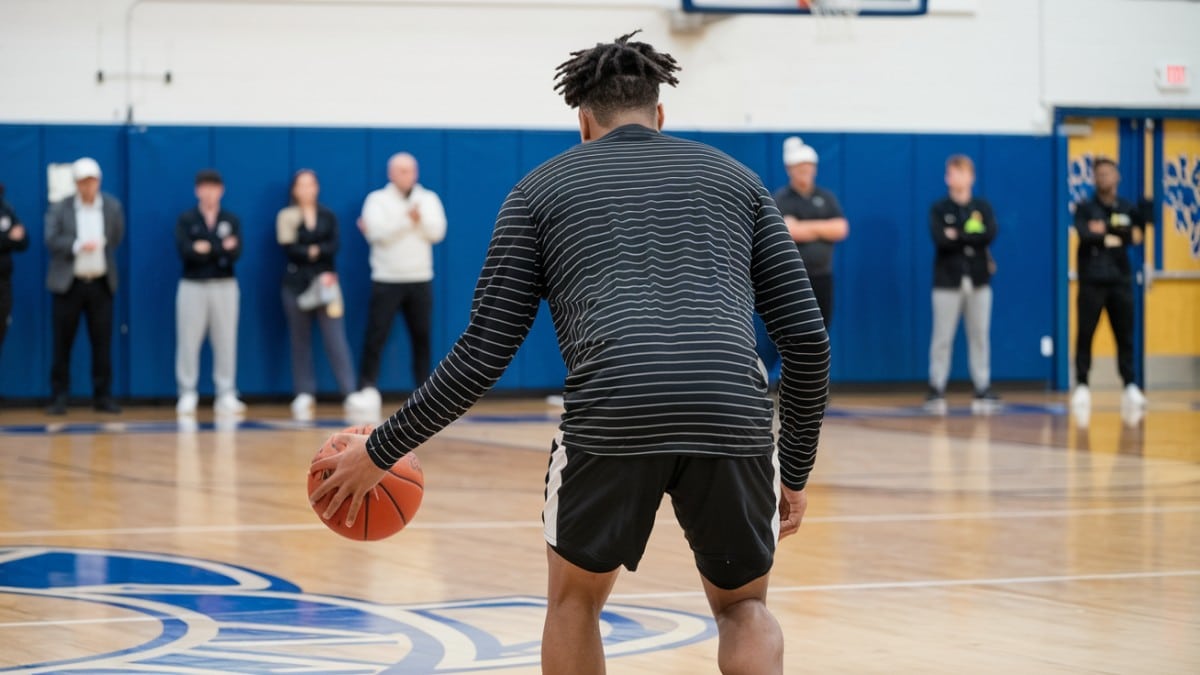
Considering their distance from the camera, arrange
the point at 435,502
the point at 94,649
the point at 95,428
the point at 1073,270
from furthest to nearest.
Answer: the point at 1073,270, the point at 95,428, the point at 435,502, the point at 94,649

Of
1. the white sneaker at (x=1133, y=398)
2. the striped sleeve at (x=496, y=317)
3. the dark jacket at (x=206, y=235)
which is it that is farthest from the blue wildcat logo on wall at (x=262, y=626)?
the white sneaker at (x=1133, y=398)

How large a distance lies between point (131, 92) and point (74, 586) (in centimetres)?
1055

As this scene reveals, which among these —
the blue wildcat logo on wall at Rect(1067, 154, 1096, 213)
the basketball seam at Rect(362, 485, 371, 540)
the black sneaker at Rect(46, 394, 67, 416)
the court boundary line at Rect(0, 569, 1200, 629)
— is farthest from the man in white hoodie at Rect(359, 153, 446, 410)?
the basketball seam at Rect(362, 485, 371, 540)

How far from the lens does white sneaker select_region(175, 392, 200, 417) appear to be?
604 inches

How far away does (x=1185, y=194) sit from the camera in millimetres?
19312

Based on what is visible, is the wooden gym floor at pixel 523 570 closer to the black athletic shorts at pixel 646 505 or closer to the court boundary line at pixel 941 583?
the court boundary line at pixel 941 583

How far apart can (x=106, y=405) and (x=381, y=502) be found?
1202cm

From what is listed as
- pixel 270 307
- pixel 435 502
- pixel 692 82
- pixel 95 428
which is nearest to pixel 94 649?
pixel 435 502

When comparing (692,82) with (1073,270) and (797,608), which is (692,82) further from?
(797,608)

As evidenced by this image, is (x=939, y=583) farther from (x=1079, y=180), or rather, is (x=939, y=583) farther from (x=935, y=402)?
(x=1079, y=180)

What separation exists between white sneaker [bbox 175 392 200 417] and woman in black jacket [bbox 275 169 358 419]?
2.84 ft

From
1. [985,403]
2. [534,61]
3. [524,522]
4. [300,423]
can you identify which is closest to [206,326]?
[300,423]

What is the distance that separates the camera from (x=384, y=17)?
55.0ft

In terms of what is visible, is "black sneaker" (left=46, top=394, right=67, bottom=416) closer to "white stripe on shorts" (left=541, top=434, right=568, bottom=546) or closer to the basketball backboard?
the basketball backboard
